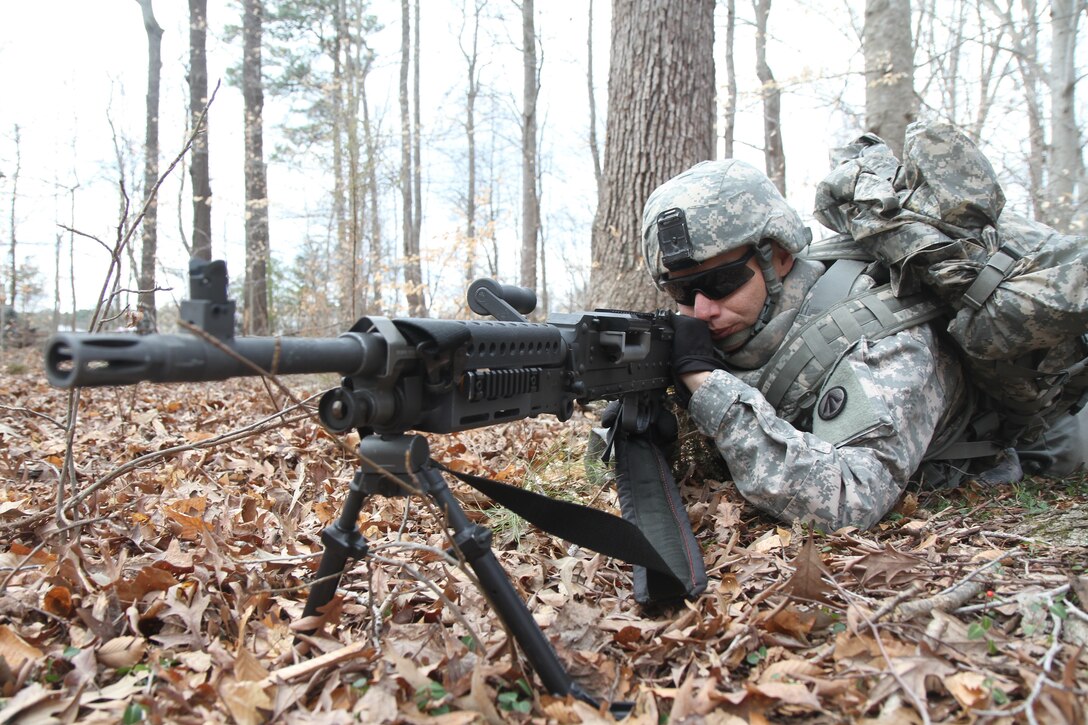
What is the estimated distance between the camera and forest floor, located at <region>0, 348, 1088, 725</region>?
1644 millimetres

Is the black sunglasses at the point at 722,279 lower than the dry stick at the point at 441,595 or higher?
higher

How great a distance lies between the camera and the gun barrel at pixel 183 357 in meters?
1.27

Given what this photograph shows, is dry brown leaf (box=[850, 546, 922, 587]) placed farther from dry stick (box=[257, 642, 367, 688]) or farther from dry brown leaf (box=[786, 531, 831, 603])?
dry stick (box=[257, 642, 367, 688])

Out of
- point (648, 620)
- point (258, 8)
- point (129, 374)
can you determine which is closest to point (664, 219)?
point (648, 620)

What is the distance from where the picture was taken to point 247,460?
3807 millimetres

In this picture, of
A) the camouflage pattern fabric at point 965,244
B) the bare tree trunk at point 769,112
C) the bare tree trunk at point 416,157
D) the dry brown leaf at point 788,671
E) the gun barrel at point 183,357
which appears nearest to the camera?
the gun barrel at point 183,357

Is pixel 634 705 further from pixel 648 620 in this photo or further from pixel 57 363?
pixel 57 363

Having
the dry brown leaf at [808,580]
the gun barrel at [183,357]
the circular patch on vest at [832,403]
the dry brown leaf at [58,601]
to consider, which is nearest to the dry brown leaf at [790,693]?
the dry brown leaf at [808,580]

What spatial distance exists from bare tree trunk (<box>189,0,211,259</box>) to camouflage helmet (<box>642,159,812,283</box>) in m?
11.0

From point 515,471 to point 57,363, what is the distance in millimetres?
2664

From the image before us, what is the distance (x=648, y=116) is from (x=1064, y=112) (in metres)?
13.4

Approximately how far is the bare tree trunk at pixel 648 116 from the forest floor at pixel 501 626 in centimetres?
226

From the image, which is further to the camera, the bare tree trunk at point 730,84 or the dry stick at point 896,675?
the bare tree trunk at point 730,84

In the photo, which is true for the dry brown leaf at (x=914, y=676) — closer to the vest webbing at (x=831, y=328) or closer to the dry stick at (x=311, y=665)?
the dry stick at (x=311, y=665)
